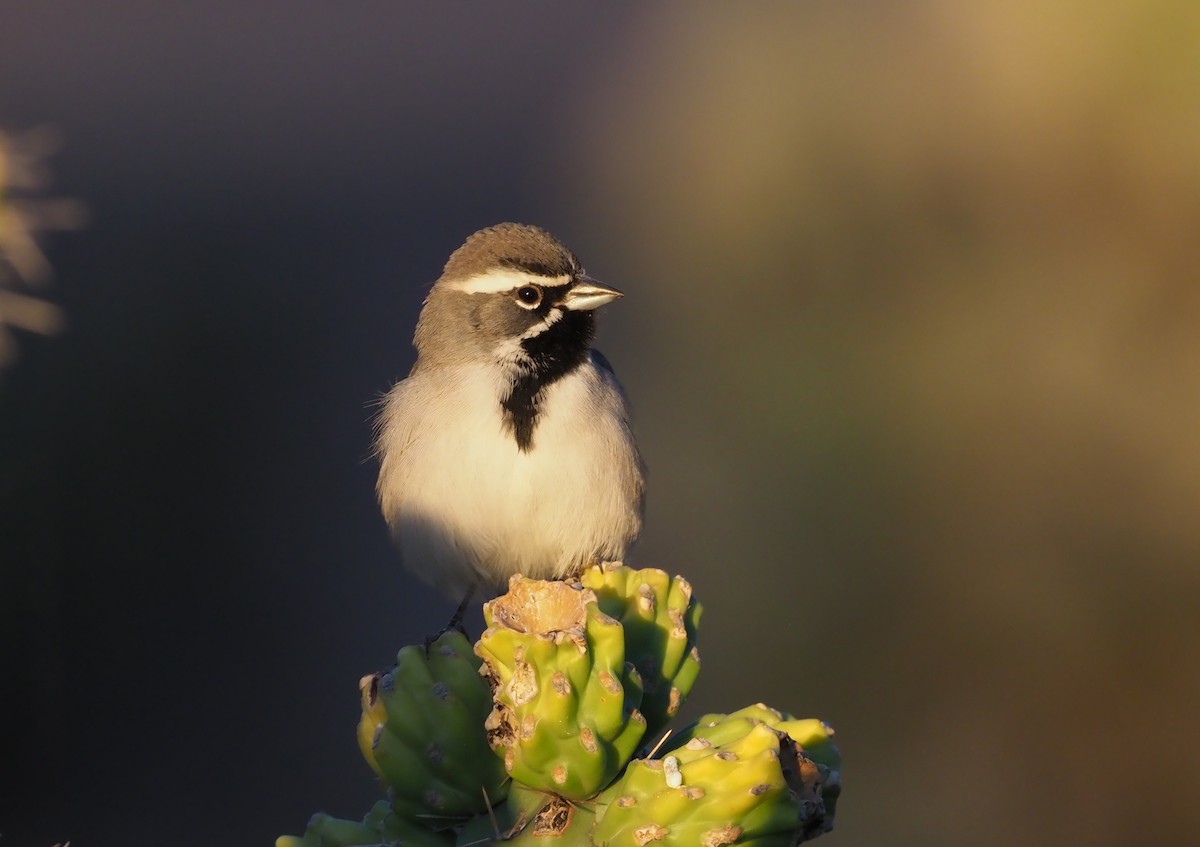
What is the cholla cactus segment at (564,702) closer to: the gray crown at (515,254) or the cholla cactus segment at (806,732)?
the cholla cactus segment at (806,732)

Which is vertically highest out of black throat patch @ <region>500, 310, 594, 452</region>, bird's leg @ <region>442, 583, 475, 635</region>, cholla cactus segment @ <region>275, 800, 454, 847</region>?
black throat patch @ <region>500, 310, 594, 452</region>

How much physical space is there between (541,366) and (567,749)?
6.13 feet

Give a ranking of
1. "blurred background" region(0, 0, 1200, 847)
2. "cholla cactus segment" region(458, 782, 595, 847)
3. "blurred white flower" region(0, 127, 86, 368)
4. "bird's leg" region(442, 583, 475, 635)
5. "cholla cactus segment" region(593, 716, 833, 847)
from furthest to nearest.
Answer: "blurred background" region(0, 0, 1200, 847) < "bird's leg" region(442, 583, 475, 635) < "blurred white flower" region(0, 127, 86, 368) < "cholla cactus segment" region(458, 782, 595, 847) < "cholla cactus segment" region(593, 716, 833, 847)

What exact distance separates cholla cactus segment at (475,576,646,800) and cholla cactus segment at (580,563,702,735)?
19cm

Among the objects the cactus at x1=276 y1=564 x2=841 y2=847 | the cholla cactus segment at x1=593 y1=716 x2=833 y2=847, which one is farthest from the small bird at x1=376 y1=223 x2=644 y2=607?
the cholla cactus segment at x1=593 y1=716 x2=833 y2=847

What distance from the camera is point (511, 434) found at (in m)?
3.79

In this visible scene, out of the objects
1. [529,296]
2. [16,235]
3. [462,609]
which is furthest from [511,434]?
[16,235]

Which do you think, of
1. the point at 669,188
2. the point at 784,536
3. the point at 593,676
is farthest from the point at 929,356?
the point at 593,676

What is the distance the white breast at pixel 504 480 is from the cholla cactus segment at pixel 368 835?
1442 mm

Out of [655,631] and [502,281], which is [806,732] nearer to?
[655,631]

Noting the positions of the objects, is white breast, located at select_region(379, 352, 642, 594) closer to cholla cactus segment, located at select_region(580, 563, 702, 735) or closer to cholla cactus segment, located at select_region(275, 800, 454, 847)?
cholla cactus segment, located at select_region(580, 563, 702, 735)

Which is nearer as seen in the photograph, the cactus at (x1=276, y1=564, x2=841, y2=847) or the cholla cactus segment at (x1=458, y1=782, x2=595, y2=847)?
the cactus at (x1=276, y1=564, x2=841, y2=847)

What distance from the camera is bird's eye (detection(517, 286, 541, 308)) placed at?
156 inches

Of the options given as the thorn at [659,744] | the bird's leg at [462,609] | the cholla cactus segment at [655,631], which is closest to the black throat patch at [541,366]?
the bird's leg at [462,609]
